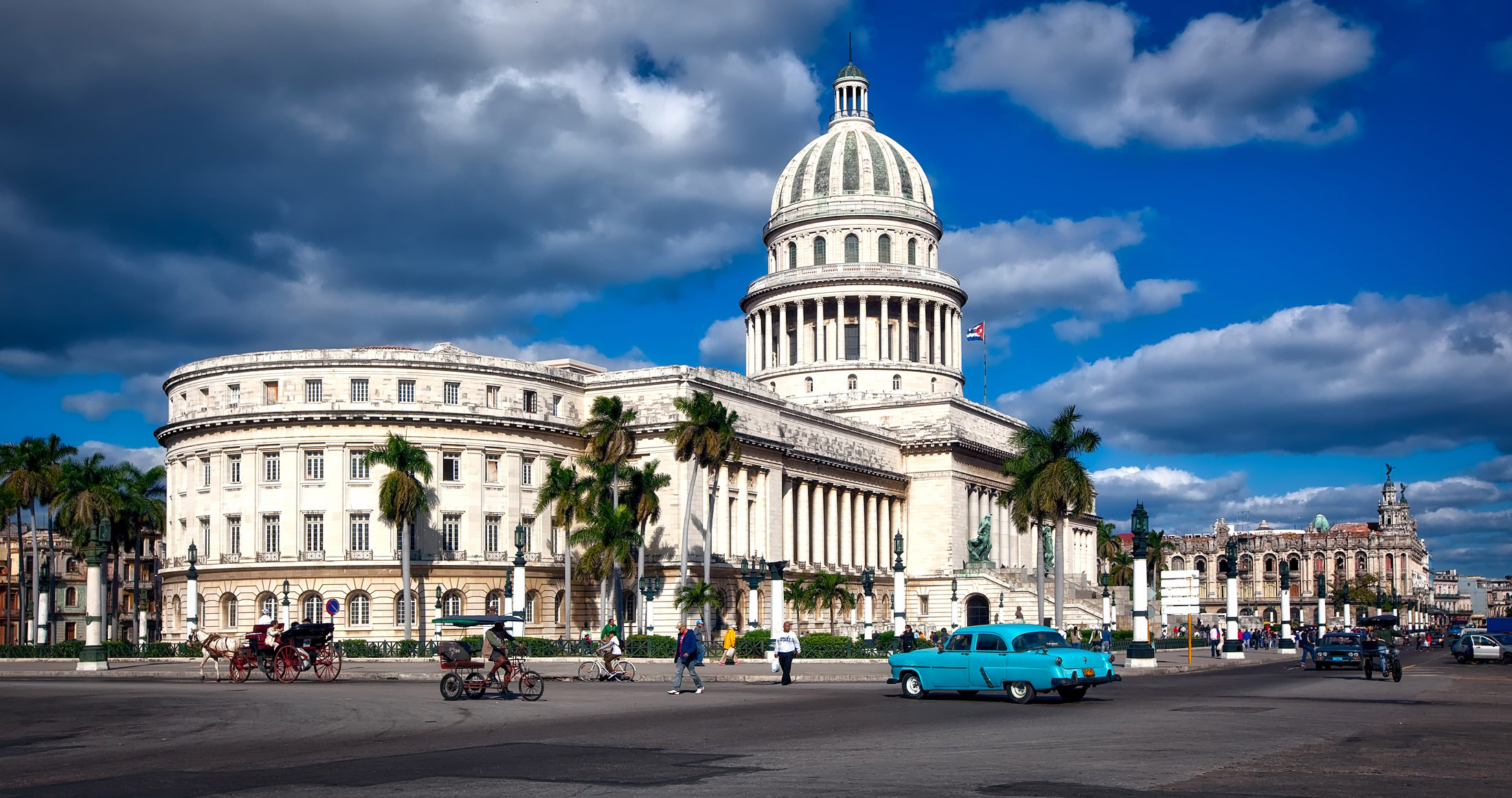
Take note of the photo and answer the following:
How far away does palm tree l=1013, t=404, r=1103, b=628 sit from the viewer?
6488 centimetres

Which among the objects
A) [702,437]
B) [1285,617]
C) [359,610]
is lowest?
[1285,617]

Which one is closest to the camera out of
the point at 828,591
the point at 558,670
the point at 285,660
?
the point at 285,660

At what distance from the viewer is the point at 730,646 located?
5044cm

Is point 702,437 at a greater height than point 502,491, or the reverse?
point 702,437

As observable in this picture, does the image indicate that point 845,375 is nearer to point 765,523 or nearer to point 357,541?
point 765,523

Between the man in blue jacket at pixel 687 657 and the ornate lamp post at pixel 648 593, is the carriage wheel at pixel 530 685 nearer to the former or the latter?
the man in blue jacket at pixel 687 657

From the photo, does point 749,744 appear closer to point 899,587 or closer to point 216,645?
point 899,587

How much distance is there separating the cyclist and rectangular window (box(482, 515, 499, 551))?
40.9 m

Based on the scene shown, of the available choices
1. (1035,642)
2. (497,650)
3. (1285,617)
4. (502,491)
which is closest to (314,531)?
(502,491)

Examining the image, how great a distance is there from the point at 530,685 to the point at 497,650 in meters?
1.13

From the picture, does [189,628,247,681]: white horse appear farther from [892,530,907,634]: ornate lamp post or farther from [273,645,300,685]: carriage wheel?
[892,530,907,634]: ornate lamp post

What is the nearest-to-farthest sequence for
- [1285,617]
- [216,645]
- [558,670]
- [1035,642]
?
[1035,642]
[558,670]
[216,645]
[1285,617]

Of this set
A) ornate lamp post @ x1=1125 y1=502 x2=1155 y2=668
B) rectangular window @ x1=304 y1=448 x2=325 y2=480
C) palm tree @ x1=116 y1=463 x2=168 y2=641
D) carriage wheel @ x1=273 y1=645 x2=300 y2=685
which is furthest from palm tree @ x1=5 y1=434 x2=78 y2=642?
ornate lamp post @ x1=1125 y1=502 x2=1155 y2=668

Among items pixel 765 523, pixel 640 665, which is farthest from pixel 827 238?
pixel 640 665
